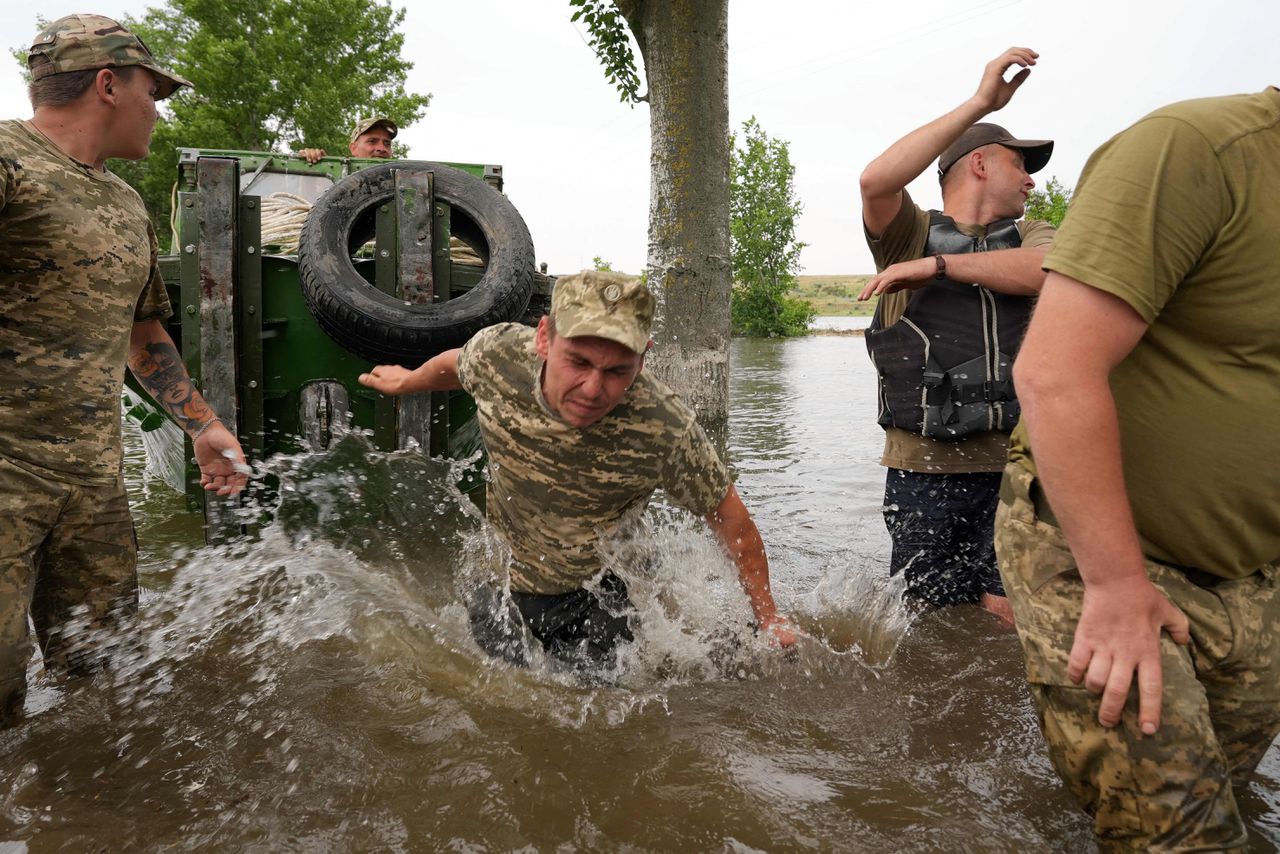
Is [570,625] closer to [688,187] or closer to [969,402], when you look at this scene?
[969,402]

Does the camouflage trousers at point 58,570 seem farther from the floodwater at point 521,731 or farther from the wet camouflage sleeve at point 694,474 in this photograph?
the wet camouflage sleeve at point 694,474

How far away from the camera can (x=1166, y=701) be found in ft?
5.84

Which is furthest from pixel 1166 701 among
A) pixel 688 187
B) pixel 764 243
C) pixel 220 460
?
pixel 764 243

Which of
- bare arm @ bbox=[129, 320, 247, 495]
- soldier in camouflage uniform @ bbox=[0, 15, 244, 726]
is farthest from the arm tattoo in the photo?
soldier in camouflage uniform @ bbox=[0, 15, 244, 726]

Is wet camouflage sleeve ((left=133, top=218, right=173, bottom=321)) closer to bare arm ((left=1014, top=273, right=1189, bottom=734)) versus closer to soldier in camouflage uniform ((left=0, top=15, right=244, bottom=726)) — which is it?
soldier in camouflage uniform ((left=0, top=15, right=244, bottom=726))

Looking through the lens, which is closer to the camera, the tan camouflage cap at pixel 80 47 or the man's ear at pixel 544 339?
the tan camouflage cap at pixel 80 47

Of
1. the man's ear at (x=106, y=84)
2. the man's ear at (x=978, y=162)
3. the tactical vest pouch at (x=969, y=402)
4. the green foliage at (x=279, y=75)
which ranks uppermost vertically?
the green foliage at (x=279, y=75)

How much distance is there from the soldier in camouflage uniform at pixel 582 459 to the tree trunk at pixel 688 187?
308 centimetres

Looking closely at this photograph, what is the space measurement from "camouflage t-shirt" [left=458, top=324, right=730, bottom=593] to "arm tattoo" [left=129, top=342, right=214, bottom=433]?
3.53 ft

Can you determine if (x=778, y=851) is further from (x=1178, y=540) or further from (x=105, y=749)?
(x=105, y=749)

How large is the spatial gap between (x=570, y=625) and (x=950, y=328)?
6.26ft

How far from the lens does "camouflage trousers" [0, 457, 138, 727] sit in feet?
8.89

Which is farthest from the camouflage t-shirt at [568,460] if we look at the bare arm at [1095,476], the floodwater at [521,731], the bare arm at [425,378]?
the bare arm at [1095,476]

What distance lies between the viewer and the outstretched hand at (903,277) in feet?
11.5
